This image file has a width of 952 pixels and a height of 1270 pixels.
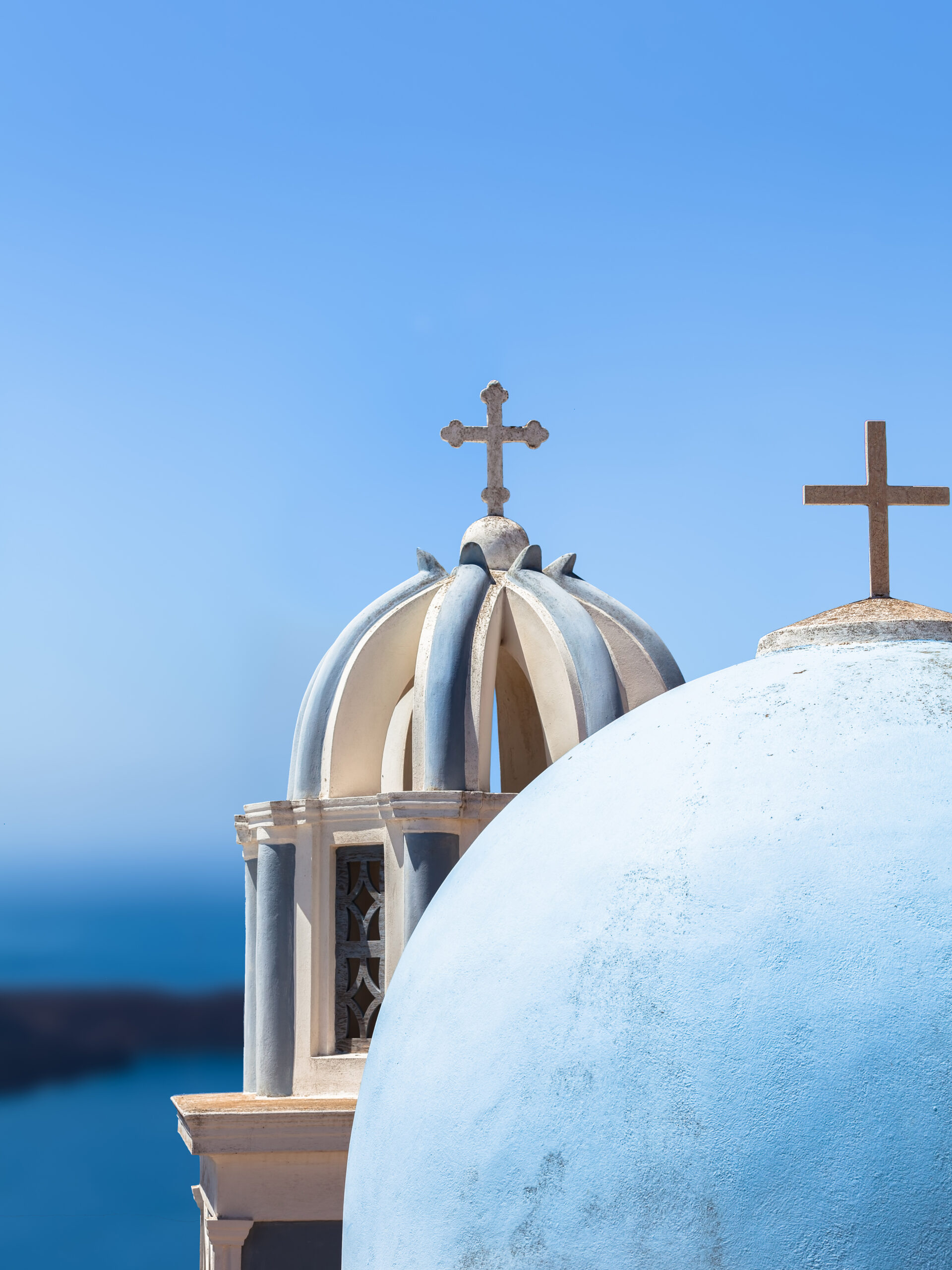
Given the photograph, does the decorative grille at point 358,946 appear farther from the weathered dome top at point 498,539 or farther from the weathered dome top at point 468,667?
the weathered dome top at point 498,539

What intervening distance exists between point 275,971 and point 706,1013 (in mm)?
7469

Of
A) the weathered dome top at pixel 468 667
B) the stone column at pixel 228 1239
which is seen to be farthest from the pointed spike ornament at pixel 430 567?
the stone column at pixel 228 1239

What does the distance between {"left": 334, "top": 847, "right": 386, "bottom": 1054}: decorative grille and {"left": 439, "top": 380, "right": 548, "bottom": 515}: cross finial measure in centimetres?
303

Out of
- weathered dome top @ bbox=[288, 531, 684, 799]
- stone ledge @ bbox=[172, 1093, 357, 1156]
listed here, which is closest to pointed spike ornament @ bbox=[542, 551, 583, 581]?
weathered dome top @ bbox=[288, 531, 684, 799]

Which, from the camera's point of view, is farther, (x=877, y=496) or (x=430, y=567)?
(x=430, y=567)

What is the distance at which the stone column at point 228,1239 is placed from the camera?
→ 9844 millimetres

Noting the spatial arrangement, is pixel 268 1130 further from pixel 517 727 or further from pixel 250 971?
pixel 517 727

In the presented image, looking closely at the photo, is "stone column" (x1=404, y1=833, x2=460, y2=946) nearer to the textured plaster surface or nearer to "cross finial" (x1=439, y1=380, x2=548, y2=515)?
"cross finial" (x1=439, y1=380, x2=548, y2=515)

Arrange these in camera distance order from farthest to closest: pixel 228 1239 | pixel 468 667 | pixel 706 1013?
1. pixel 468 667
2. pixel 228 1239
3. pixel 706 1013

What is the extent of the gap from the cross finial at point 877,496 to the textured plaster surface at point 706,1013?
589 mm

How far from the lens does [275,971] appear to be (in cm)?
1056

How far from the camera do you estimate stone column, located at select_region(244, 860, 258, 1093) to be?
10648 millimetres

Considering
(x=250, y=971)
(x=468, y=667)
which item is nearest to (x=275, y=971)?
(x=250, y=971)

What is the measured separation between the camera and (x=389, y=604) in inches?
448
